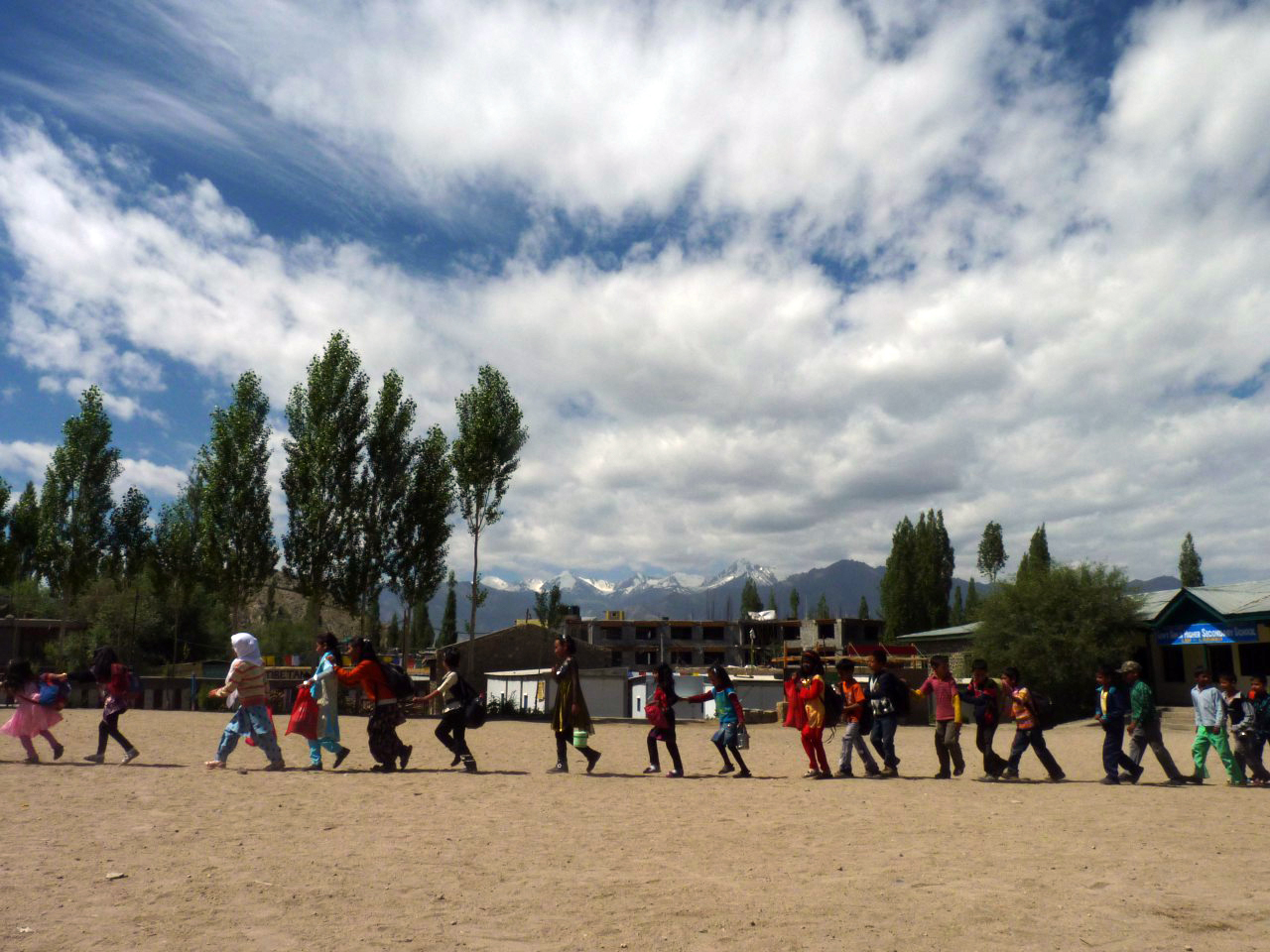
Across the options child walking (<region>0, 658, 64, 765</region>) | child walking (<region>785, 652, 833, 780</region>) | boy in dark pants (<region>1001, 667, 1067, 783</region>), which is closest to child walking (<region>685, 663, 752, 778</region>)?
child walking (<region>785, 652, 833, 780</region>)

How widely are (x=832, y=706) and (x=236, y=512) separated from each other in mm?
30649

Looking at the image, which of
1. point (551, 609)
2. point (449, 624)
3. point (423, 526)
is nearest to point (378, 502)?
point (423, 526)

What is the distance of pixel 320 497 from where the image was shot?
3456 cm

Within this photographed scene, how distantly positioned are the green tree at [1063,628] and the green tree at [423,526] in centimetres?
2145

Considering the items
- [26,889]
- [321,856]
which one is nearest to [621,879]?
[321,856]

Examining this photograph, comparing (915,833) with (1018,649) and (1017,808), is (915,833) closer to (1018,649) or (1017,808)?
(1017,808)

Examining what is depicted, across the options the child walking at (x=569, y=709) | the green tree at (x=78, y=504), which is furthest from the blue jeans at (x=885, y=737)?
the green tree at (x=78, y=504)

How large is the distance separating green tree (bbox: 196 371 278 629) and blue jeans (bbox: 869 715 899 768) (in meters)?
30.1

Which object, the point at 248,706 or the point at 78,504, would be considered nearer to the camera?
the point at 248,706

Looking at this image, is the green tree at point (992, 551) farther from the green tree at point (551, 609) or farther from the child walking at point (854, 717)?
the child walking at point (854, 717)

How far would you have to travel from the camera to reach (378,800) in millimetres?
9453

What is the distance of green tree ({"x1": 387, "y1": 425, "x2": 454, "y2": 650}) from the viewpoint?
36.0 m

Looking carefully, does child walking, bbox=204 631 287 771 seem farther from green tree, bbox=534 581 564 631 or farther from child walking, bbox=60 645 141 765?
green tree, bbox=534 581 564 631

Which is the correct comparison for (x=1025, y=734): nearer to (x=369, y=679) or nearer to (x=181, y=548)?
(x=369, y=679)
